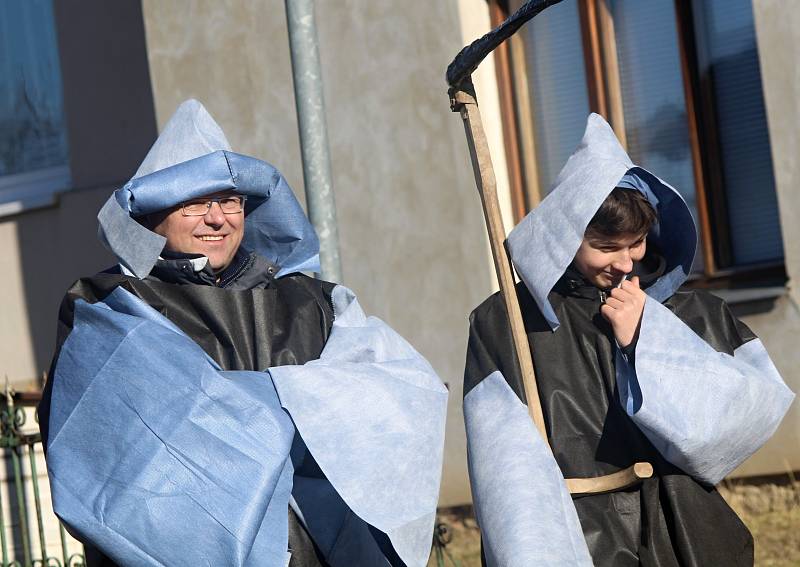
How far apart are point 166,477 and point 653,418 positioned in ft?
4.08

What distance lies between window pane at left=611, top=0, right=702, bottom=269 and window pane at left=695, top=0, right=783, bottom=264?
0.19 m

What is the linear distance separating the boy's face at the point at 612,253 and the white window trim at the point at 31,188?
7.71 metres

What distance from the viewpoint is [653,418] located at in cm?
393

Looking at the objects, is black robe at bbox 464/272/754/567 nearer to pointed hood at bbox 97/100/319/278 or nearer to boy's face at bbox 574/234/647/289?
boy's face at bbox 574/234/647/289

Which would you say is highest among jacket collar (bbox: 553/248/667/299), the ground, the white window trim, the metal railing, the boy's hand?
the white window trim

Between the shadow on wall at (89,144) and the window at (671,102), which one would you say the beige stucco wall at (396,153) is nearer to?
the window at (671,102)

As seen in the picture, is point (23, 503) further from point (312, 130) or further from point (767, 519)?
point (767, 519)

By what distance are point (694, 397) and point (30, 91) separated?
9.20m

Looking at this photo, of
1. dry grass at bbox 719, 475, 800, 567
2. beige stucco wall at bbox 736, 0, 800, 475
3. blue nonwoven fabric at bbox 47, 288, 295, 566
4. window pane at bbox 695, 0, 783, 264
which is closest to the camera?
blue nonwoven fabric at bbox 47, 288, 295, 566

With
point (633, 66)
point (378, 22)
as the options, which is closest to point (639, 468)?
point (633, 66)

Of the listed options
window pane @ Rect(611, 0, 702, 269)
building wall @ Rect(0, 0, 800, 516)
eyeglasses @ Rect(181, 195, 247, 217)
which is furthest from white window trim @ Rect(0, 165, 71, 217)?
eyeglasses @ Rect(181, 195, 247, 217)

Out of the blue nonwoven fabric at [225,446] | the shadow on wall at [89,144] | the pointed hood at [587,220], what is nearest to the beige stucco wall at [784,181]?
the pointed hood at [587,220]

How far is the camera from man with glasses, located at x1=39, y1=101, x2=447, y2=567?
3631 millimetres

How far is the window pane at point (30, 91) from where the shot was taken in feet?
39.4
